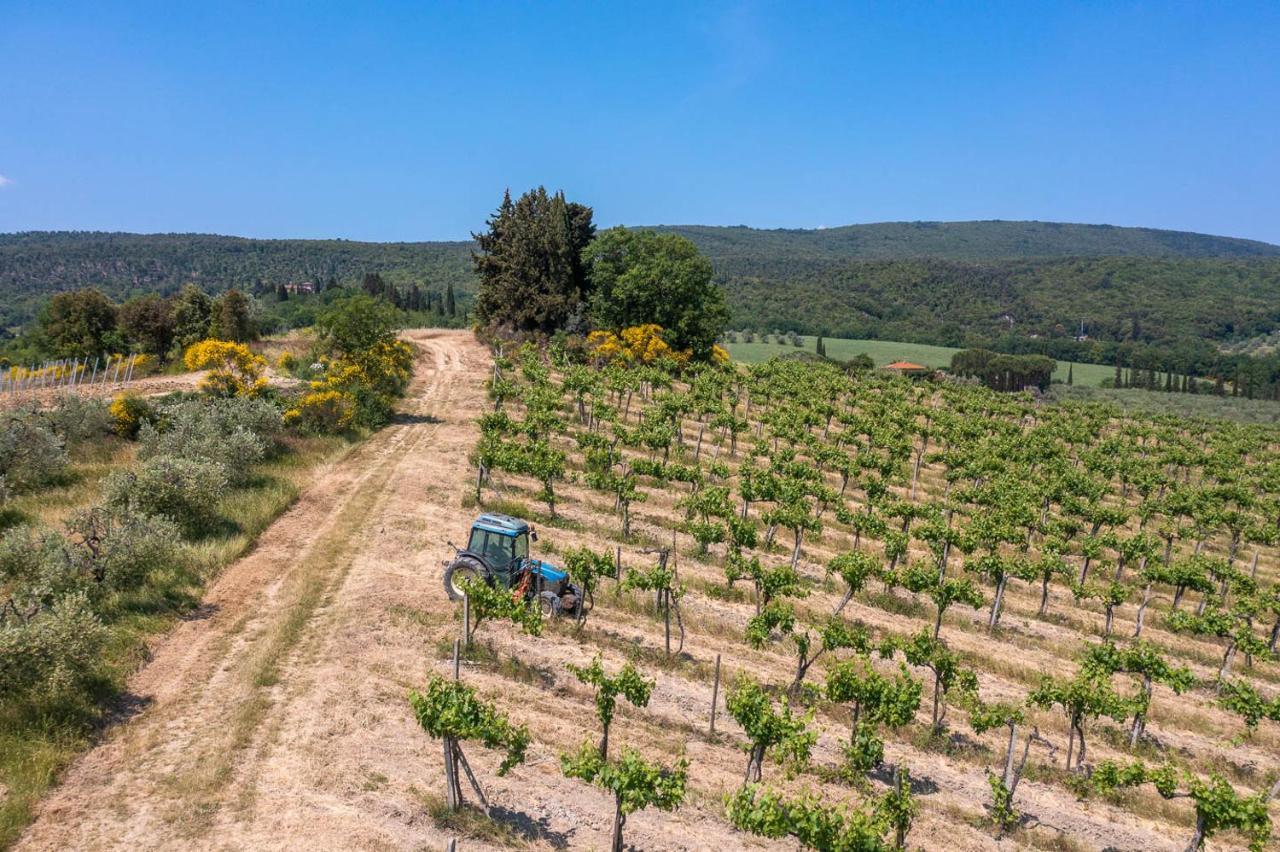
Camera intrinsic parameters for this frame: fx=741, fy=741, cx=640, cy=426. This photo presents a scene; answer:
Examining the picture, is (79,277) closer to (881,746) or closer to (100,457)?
(100,457)

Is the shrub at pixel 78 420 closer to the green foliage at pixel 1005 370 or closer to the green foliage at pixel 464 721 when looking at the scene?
the green foliage at pixel 464 721

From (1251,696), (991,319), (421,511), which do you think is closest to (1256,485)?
(1251,696)

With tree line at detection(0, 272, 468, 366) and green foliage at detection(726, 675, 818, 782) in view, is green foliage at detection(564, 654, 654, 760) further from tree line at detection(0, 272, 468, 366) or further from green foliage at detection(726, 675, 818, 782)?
tree line at detection(0, 272, 468, 366)

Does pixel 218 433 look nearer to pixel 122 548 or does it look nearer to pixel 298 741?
pixel 122 548

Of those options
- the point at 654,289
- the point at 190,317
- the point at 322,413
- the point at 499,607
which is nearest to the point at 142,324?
the point at 190,317

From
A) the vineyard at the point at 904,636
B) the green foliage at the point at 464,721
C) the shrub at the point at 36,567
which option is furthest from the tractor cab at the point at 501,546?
the shrub at the point at 36,567
